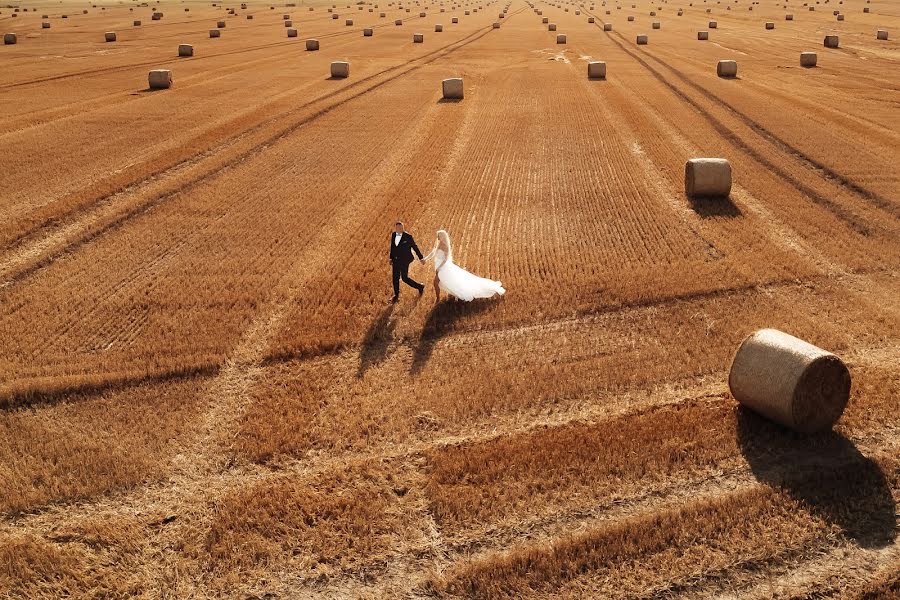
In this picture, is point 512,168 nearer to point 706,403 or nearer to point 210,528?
point 706,403

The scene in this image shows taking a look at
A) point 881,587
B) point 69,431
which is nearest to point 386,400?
point 69,431

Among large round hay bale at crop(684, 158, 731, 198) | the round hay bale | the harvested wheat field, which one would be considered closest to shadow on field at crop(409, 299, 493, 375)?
the harvested wheat field

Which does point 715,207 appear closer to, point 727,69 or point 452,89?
point 452,89

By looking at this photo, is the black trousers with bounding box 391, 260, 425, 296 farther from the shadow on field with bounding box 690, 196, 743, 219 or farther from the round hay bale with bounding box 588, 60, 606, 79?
the round hay bale with bounding box 588, 60, 606, 79

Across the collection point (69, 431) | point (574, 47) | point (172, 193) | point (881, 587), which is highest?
point (574, 47)

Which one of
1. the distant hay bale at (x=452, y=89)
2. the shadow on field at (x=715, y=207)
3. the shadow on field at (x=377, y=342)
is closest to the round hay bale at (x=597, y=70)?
the distant hay bale at (x=452, y=89)

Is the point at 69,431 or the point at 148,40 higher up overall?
the point at 148,40

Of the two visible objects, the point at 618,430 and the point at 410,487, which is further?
the point at 618,430
